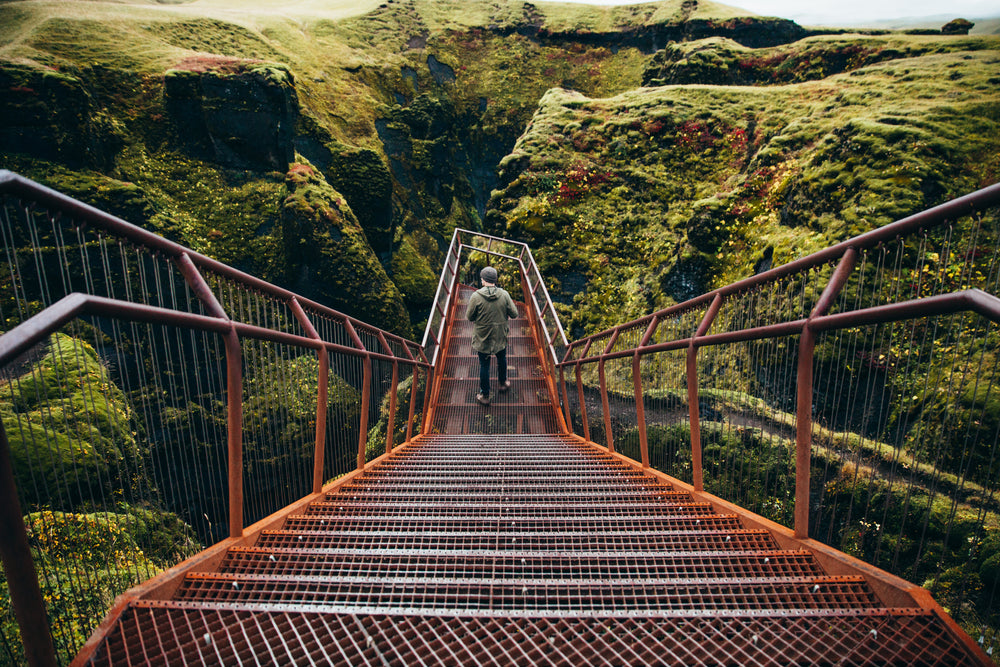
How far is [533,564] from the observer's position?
176cm

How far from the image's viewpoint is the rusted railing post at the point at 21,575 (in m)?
1.01

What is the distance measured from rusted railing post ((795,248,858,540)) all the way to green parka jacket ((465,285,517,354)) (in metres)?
4.17

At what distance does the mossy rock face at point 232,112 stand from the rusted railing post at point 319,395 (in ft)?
61.0

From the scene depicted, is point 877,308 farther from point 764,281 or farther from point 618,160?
point 618,160

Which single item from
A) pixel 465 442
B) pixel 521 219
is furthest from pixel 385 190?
pixel 465 442

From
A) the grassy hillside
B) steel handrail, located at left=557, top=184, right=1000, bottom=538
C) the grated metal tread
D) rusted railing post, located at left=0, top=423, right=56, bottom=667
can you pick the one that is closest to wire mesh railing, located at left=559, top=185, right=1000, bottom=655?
steel handrail, located at left=557, top=184, right=1000, bottom=538

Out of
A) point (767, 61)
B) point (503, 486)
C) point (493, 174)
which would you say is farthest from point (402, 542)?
point (493, 174)

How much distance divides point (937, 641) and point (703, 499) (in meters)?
1.32

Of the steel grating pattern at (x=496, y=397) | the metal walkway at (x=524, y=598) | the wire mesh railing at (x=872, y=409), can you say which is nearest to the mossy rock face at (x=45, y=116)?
the steel grating pattern at (x=496, y=397)

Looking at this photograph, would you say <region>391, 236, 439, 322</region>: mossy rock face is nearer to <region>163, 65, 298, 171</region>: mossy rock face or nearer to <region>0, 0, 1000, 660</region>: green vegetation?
<region>0, 0, 1000, 660</region>: green vegetation

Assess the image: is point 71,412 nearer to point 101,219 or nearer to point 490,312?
point 101,219

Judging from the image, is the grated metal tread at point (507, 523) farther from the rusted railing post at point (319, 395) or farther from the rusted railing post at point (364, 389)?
the rusted railing post at point (364, 389)

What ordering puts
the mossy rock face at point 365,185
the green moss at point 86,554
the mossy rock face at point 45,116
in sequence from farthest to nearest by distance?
the mossy rock face at point 365,185 < the mossy rock face at point 45,116 < the green moss at point 86,554

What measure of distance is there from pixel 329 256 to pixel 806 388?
17741 millimetres
